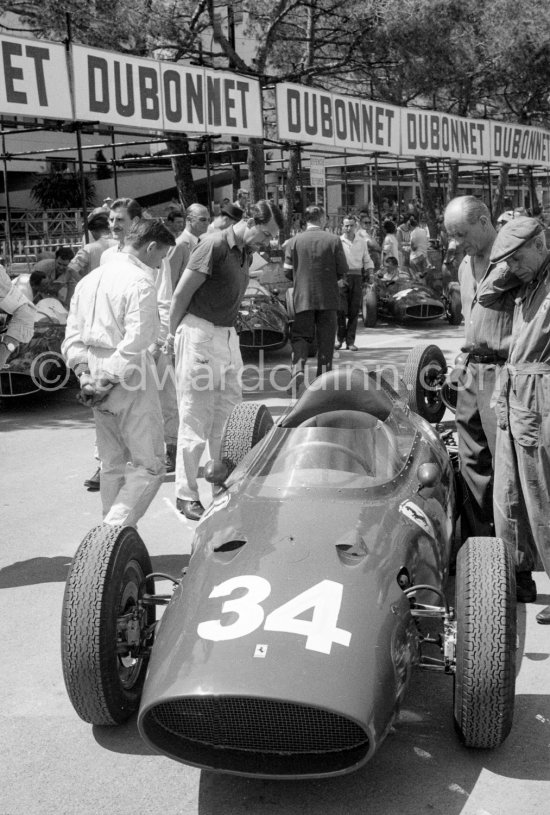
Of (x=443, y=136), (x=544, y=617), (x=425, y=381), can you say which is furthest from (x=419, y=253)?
(x=544, y=617)

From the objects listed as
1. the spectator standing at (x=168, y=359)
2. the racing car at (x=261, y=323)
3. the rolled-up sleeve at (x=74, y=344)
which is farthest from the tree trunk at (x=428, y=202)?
the rolled-up sleeve at (x=74, y=344)

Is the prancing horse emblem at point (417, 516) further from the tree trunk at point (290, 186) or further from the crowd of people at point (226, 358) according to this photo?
the tree trunk at point (290, 186)

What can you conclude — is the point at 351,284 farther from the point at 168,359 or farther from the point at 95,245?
the point at 168,359

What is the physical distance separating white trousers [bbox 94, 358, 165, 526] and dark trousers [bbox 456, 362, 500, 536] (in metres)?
1.63

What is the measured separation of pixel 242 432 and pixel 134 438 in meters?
0.82

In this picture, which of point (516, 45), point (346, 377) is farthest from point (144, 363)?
point (516, 45)

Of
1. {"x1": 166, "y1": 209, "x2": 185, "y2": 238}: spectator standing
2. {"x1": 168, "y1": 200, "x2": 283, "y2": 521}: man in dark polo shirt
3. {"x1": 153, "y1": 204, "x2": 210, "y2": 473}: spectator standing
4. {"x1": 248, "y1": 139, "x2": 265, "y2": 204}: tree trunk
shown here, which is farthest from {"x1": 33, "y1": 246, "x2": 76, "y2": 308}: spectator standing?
{"x1": 248, "y1": 139, "x2": 265, "y2": 204}: tree trunk

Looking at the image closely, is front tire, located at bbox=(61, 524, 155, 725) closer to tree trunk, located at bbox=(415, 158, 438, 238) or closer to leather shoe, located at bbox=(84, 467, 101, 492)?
leather shoe, located at bbox=(84, 467, 101, 492)

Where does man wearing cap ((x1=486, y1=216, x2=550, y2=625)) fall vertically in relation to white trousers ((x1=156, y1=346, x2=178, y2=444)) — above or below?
above

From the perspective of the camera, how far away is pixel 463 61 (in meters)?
21.2

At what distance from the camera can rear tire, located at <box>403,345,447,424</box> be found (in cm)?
690

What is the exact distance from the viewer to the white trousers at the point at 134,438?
4.71 meters

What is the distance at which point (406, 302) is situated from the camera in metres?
14.8

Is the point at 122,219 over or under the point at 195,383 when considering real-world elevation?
over
